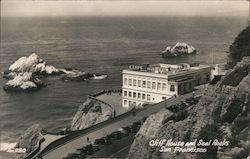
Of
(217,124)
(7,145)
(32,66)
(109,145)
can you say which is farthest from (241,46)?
(32,66)

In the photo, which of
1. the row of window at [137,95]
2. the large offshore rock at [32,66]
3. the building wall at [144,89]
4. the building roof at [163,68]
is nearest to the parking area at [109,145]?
the building wall at [144,89]

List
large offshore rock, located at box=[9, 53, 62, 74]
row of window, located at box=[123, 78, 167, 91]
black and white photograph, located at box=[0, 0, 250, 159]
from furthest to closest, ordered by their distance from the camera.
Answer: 1. large offshore rock, located at box=[9, 53, 62, 74]
2. row of window, located at box=[123, 78, 167, 91]
3. black and white photograph, located at box=[0, 0, 250, 159]

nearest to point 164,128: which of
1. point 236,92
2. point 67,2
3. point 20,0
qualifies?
point 236,92

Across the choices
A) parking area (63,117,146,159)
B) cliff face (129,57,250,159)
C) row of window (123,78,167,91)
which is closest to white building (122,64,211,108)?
row of window (123,78,167,91)

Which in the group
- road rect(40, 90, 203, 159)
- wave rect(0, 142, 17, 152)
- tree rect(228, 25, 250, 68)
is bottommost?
wave rect(0, 142, 17, 152)

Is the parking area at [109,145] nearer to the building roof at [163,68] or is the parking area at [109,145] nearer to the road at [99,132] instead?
the road at [99,132]

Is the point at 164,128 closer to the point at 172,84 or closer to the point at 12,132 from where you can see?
the point at 172,84

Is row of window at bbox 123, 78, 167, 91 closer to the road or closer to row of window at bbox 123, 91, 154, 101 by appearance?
row of window at bbox 123, 91, 154, 101

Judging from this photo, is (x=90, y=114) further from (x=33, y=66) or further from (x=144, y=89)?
(x=33, y=66)
